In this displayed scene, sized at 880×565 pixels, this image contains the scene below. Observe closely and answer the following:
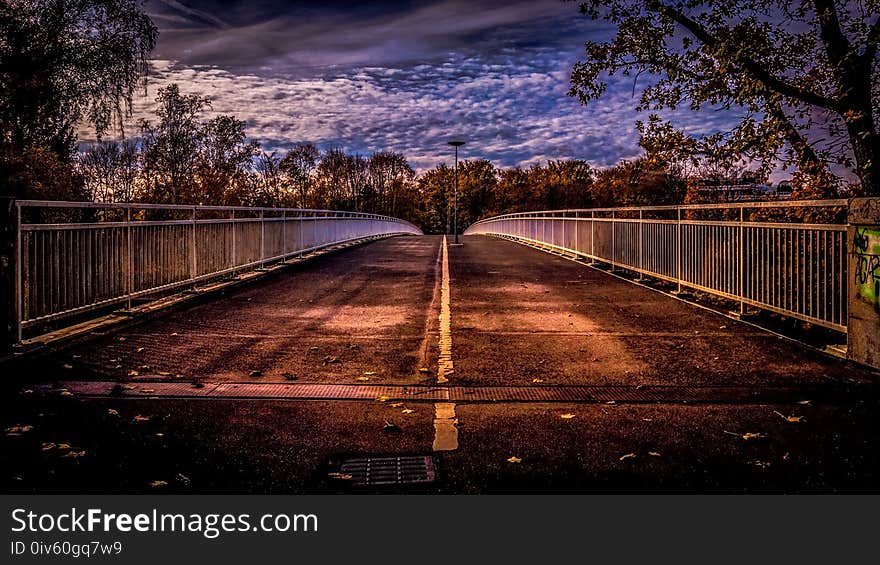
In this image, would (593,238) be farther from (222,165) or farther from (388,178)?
(388,178)

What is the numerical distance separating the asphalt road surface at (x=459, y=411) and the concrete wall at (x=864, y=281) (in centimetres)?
22

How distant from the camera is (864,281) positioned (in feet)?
21.8

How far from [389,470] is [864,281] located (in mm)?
5056

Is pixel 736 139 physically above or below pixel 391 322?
above

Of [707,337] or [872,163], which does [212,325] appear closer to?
[707,337]

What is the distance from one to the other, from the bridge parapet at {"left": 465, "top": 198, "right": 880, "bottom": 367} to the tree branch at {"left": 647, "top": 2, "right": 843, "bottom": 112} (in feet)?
5.24

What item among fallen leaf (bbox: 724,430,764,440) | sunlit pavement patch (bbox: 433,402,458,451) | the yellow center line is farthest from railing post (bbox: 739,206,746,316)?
sunlit pavement patch (bbox: 433,402,458,451)

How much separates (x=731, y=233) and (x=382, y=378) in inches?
235

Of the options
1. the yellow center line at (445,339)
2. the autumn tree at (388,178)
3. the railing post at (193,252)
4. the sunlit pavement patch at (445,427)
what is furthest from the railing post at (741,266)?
the autumn tree at (388,178)

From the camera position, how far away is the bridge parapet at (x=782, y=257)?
6688mm

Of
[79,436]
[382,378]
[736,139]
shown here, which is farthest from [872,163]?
[79,436]

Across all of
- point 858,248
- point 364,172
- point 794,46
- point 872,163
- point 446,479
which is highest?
point 364,172

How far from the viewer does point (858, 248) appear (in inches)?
265

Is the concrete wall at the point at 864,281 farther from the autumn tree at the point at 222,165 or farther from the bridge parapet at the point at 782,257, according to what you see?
the autumn tree at the point at 222,165
